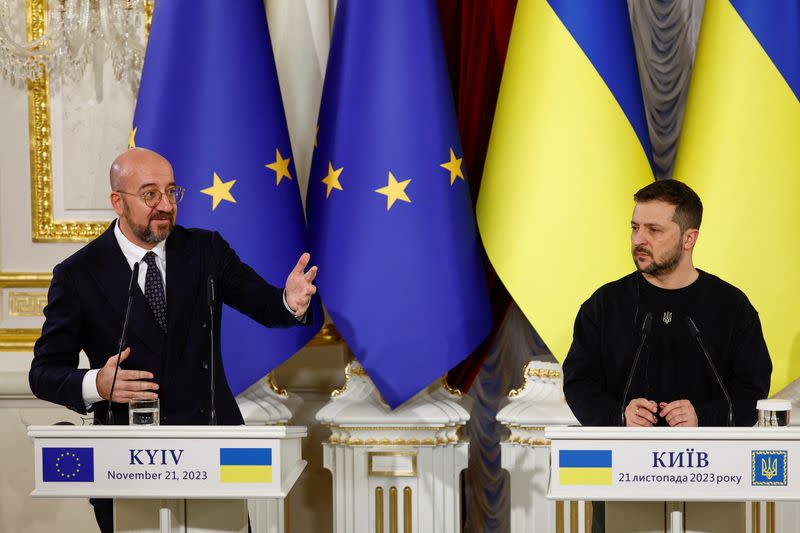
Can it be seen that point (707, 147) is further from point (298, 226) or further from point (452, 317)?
point (298, 226)

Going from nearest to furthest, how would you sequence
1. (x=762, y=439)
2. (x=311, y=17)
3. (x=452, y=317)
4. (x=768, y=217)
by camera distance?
(x=762, y=439)
(x=768, y=217)
(x=452, y=317)
(x=311, y=17)

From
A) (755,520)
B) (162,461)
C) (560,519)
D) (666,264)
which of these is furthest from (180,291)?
(755,520)

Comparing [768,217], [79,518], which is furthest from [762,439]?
[79,518]

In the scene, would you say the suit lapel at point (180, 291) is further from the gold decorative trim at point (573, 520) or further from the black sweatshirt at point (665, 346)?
the gold decorative trim at point (573, 520)

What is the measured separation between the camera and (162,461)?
86.0 inches

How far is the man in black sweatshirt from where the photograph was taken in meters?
2.57

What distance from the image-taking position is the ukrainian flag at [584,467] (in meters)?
2.13

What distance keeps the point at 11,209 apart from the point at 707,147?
269 centimetres

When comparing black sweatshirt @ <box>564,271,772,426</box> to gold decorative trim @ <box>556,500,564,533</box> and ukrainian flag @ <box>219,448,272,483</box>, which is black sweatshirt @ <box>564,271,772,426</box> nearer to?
ukrainian flag @ <box>219,448,272,483</box>

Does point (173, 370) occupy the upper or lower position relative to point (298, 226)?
lower

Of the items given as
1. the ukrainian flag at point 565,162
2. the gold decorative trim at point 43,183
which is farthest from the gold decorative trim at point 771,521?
the gold decorative trim at point 43,183

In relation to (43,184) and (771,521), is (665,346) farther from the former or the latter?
(43,184)

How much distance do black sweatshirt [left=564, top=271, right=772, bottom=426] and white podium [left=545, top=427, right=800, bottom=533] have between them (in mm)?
391

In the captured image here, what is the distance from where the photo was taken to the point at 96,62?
13.6ft
